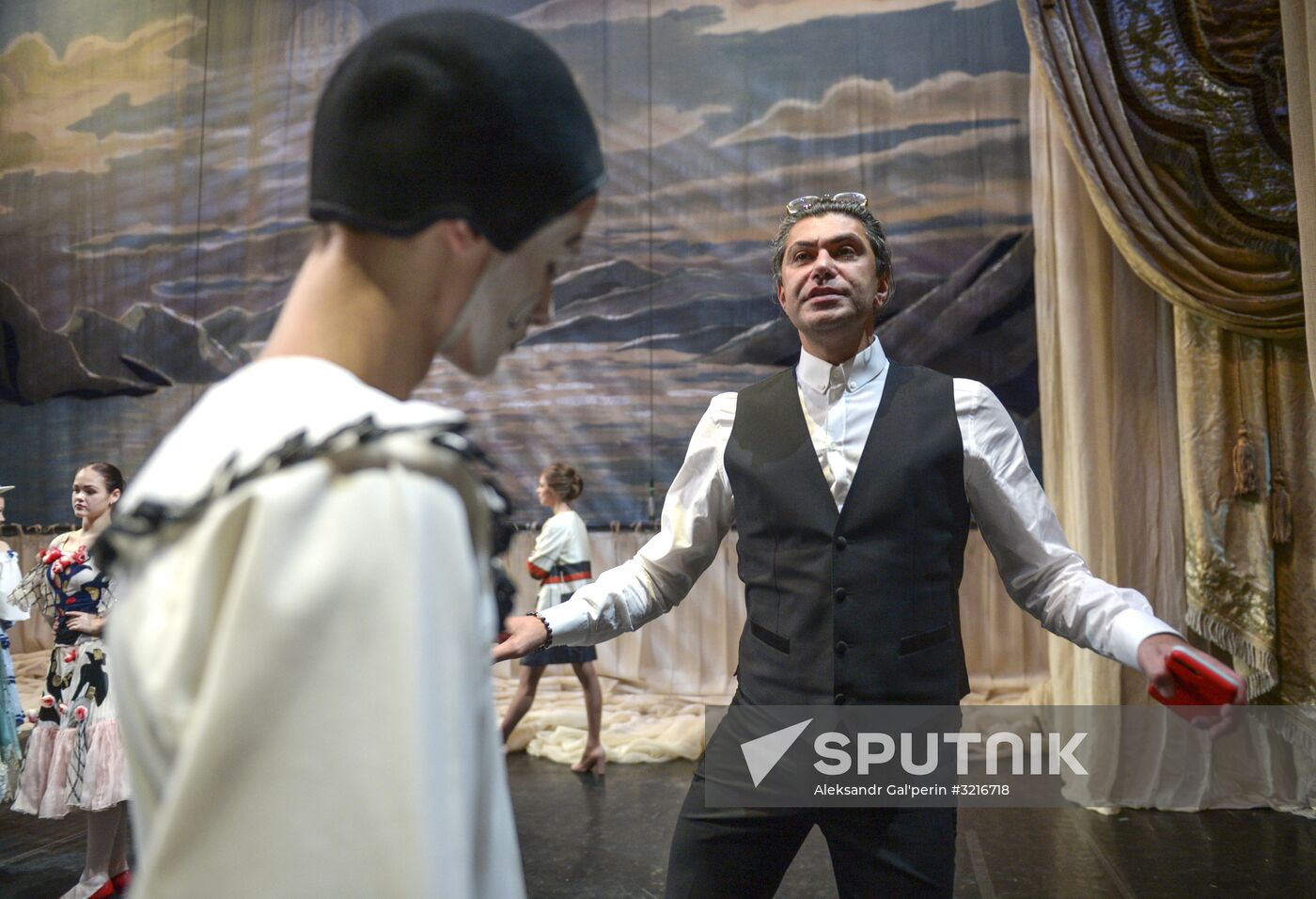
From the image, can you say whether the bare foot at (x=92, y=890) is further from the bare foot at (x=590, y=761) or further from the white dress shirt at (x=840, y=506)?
the white dress shirt at (x=840, y=506)

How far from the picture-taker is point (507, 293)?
655 mm

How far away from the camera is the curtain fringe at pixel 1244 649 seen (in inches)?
138

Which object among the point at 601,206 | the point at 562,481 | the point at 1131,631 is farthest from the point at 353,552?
the point at 601,206

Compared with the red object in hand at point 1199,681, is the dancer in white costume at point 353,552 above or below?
above

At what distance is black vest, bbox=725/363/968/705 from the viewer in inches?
59.9

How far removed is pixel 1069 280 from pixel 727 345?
8.38 ft

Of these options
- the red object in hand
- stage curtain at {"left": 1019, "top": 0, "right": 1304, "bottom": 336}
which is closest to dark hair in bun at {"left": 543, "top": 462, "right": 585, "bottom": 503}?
stage curtain at {"left": 1019, "top": 0, "right": 1304, "bottom": 336}

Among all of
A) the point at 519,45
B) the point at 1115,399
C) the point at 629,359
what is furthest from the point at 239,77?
the point at 519,45

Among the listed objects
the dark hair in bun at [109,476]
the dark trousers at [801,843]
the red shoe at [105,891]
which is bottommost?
the red shoe at [105,891]

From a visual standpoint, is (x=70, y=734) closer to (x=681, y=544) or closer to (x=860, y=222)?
(x=681, y=544)

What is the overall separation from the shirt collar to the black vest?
56 millimetres

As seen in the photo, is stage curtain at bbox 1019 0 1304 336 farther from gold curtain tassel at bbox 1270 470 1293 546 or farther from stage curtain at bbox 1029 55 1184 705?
gold curtain tassel at bbox 1270 470 1293 546

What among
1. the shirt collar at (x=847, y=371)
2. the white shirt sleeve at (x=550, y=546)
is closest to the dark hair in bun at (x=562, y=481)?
the white shirt sleeve at (x=550, y=546)

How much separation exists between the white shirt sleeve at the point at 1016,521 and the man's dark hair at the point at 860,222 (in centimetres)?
30
